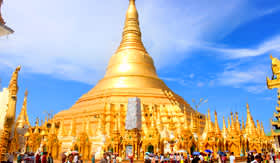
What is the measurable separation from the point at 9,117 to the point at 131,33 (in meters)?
32.2

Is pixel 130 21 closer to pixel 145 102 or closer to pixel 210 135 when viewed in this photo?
pixel 145 102

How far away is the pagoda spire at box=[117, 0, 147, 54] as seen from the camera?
37.8 meters

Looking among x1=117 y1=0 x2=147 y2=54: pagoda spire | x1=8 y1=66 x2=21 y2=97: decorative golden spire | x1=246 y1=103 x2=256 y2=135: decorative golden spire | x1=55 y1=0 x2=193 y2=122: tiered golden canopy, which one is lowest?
x1=246 y1=103 x2=256 y2=135: decorative golden spire

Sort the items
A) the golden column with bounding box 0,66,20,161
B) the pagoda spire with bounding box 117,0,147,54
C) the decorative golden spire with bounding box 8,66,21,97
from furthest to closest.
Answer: the pagoda spire with bounding box 117,0,147,54, the decorative golden spire with bounding box 8,66,21,97, the golden column with bounding box 0,66,20,161

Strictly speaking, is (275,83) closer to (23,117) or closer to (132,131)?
A: (132,131)

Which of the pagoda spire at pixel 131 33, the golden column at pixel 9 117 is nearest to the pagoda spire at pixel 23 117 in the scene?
the pagoda spire at pixel 131 33

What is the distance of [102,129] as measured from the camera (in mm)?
25094

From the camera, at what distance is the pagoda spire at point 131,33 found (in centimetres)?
3778

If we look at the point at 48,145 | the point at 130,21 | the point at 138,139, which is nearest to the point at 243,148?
the point at 138,139

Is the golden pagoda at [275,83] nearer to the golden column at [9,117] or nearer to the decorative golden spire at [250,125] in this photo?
the decorative golden spire at [250,125]

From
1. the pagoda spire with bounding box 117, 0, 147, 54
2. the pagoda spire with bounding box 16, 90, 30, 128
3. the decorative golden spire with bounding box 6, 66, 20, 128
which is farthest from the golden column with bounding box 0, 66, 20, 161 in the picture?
the pagoda spire with bounding box 117, 0, 147, 54

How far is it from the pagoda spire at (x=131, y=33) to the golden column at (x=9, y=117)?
2912 centimetres

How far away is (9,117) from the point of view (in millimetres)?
8195

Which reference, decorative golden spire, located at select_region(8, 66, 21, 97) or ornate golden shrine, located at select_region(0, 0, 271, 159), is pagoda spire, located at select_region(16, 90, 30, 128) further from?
decorative golden spire, located at select_region(8, 66, 21, 97)
